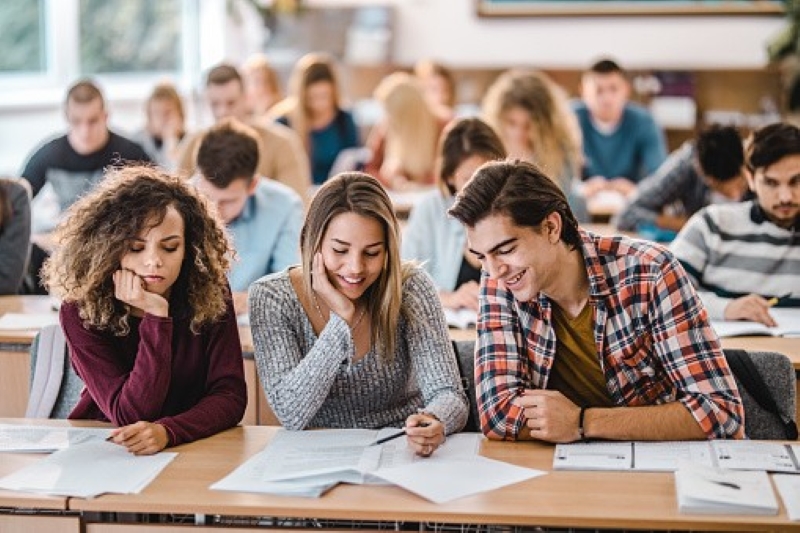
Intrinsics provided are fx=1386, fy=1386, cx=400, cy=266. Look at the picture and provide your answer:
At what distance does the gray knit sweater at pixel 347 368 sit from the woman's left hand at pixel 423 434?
0.10 m

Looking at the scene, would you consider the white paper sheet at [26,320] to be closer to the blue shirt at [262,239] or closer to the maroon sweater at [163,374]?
the blue shirt at [262,239]

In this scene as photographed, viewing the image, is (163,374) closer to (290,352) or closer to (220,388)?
(220,388)

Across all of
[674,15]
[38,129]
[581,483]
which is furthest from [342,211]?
[674,15]

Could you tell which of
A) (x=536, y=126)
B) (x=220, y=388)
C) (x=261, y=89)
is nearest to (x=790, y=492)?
(x=220, y=388)

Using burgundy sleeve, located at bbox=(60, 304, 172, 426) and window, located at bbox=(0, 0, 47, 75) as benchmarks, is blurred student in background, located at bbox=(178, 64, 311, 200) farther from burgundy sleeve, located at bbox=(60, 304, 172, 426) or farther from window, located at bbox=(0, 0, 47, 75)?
burgundy sleeve, located at bbox=(60, 304, 172, 426)

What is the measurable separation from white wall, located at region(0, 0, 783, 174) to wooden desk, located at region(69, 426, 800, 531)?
6586 mm

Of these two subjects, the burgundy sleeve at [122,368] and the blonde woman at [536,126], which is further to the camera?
the blonde woman at [536,126]

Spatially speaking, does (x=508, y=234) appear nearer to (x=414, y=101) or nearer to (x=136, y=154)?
(x=136, y=154)

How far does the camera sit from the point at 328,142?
7480 mm

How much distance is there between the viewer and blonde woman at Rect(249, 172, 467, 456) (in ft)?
9.57

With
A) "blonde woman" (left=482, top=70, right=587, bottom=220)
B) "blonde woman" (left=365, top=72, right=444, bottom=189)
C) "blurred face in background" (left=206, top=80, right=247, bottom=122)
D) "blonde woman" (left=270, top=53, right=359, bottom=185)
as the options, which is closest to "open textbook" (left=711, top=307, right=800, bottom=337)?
"blonde woman" (left=482, top=70, right=587, bottom=220)

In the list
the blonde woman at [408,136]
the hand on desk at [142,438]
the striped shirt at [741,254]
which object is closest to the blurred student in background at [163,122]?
the blonde woman at [408,136]

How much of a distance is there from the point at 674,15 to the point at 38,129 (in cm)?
412

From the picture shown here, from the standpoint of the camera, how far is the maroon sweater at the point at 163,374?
2895mm
